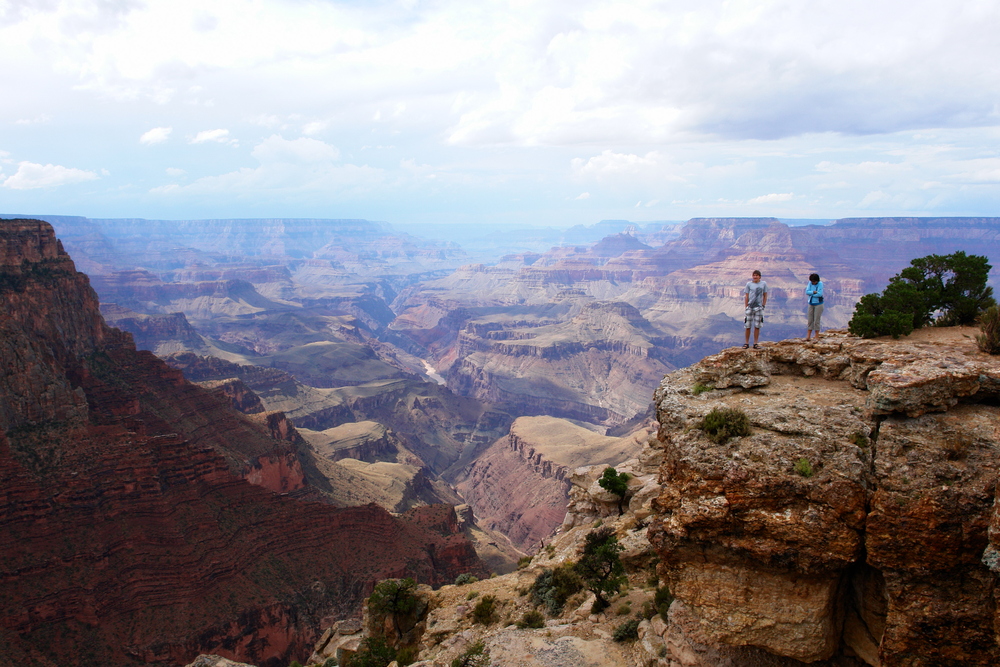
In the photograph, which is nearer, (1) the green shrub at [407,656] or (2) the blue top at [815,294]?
(2) the blue top at [815,294]

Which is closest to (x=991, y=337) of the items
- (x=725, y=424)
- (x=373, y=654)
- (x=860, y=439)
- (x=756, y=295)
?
(x=860, y=439)

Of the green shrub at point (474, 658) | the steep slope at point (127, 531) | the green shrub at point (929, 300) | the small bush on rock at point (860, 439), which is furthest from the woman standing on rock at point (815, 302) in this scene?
the steep slope at point (127, 531)

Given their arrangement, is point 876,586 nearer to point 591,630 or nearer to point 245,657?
point 591,630

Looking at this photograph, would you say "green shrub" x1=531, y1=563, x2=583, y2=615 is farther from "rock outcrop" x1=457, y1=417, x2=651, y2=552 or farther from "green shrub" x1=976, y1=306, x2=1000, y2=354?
"rock outcrop" x1=457, y1=417, x2=651, y2=552

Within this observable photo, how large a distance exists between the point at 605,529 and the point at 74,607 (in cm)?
3725

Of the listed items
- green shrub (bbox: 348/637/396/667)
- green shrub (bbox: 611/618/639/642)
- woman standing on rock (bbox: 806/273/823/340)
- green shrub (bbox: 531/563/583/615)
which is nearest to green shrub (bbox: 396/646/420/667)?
green shrub (bbox: 348/637/396/667)

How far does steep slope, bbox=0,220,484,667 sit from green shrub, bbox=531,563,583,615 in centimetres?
2798

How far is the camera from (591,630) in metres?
18.2

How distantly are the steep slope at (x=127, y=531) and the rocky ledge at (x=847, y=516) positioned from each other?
4039 centimetres

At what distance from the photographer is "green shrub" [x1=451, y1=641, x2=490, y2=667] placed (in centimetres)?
1786

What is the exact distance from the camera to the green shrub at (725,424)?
12.4 metres

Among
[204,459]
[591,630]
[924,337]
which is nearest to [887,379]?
[924,337]

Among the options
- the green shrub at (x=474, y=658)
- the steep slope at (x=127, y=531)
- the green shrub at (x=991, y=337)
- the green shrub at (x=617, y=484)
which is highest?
the green shrub at (x=991, y=337)

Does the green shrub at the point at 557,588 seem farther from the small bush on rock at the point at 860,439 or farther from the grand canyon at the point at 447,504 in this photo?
the small bush on rock at the point at 860,439
